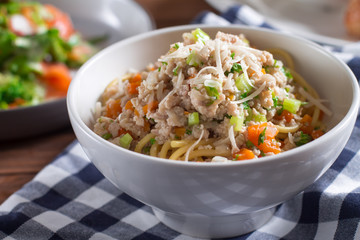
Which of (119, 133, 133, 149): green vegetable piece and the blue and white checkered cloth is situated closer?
(119, 133, 133, 149): green vegetable piece

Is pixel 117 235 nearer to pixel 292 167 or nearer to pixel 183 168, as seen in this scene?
pixel 183 168

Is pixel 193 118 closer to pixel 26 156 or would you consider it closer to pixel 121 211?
pixel 121 211

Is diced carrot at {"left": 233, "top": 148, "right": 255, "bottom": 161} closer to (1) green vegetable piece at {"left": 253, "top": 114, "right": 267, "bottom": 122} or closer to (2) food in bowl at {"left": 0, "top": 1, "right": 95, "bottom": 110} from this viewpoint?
(1) green vegetable piece at {"left": 253, "top": 114, "right": 267, "bottom": 122}

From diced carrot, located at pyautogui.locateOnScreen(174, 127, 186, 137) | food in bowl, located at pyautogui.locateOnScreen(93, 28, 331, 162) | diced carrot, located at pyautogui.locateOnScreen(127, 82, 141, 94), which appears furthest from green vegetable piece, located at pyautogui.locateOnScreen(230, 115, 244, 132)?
diced carrot, located at pyautogui.locateOnScreen(127, 82, 141, 94)

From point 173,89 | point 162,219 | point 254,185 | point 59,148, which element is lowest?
point 59,148

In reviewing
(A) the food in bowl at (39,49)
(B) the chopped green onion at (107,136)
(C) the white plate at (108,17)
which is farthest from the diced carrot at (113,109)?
(C) the white plate at (108,17)

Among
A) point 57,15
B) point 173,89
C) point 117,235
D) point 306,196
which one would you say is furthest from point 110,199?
point 57,15
